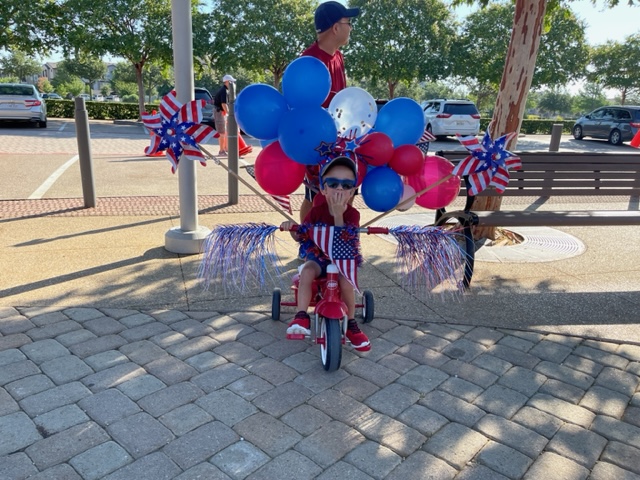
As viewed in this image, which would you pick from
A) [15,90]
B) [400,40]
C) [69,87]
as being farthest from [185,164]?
[69,87]

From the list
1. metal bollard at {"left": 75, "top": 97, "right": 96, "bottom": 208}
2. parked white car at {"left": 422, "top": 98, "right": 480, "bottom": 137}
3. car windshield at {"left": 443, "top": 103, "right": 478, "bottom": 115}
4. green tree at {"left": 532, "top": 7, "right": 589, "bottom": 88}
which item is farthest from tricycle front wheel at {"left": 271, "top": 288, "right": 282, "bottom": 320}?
green tree at {"left": 532, "top": 7, "right": 589, "bottom": 88}

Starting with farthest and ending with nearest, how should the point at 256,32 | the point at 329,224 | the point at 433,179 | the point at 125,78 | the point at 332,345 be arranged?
the point at 125,78, the point at 256,32, the point at 433,179, the point at 329,224, the point at 332,345

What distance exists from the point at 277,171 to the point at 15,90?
55.5 feet

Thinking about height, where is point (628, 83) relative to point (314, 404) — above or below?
above

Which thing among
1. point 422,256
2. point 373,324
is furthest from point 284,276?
point 422,256

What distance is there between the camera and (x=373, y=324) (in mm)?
3797

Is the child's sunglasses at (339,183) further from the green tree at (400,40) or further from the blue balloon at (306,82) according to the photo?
the green tree at (400,40)

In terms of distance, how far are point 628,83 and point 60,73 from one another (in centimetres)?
6234

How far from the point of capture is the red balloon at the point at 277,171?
Answer: 11.1 ft

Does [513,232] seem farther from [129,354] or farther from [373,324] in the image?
[129,354]

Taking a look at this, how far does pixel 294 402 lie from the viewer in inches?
111

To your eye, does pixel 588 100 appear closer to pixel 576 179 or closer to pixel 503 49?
pixel 503 49

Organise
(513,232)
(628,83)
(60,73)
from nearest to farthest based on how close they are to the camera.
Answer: (513,232), (628,83), (60,73)

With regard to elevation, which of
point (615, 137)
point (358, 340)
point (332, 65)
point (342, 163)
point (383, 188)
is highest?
point (332, 65)
